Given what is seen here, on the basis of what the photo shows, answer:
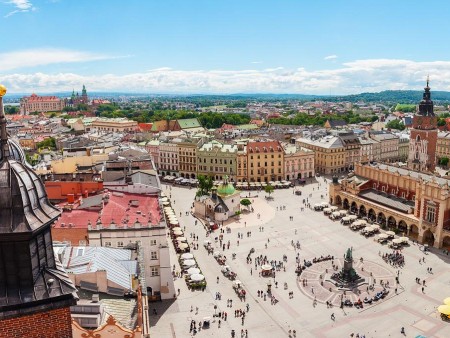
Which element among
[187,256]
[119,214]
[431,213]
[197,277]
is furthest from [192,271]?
[431,213]

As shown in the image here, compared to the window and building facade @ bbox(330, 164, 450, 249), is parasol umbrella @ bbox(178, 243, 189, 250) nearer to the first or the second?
building facade @ bbox(330, 164, 450, 249)

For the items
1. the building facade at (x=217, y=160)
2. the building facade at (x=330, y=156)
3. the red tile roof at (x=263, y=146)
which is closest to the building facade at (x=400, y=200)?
the red tile roof at (x=263, y=146)

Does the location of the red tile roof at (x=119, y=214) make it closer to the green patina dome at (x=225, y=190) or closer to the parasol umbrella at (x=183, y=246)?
the parasol umbrella at (x=183, y=246)

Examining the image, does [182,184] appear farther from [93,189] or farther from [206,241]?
[93,189]

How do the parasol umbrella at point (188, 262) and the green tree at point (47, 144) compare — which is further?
the green tree at point (47, 144)

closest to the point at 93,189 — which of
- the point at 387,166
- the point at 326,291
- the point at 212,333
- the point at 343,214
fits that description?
the point at 212,333

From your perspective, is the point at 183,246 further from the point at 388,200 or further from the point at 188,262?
the point at 388,200

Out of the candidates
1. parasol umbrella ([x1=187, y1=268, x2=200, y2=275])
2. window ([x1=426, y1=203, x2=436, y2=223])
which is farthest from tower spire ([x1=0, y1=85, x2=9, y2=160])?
window ([x1=426, y1=203, x2=436, y2=223])
